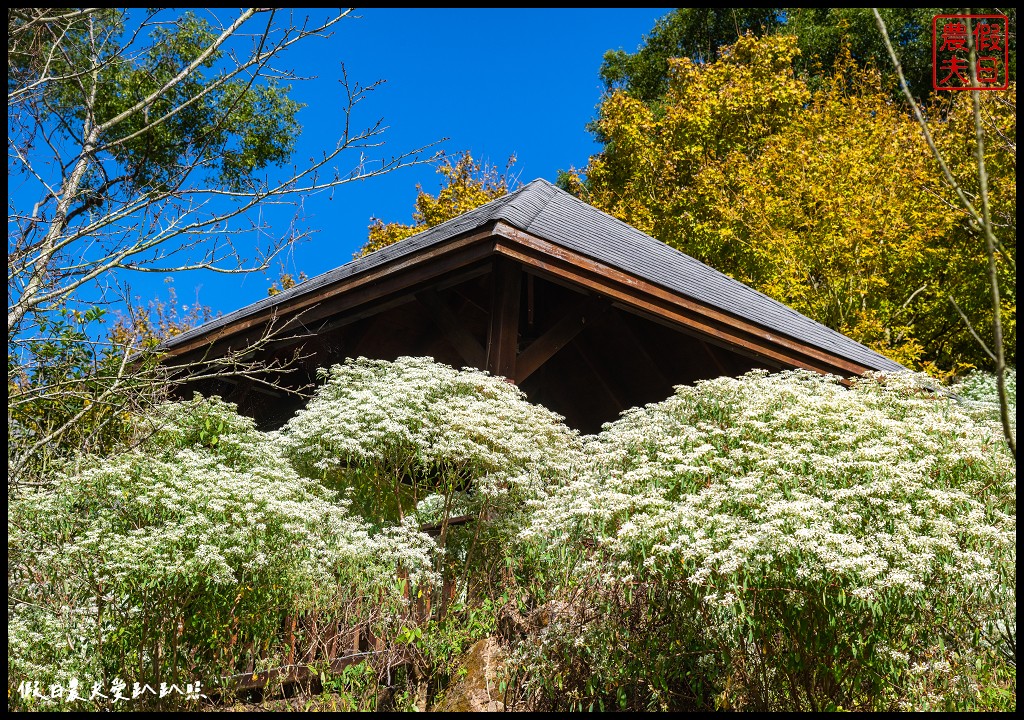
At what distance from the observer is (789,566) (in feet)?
14.0

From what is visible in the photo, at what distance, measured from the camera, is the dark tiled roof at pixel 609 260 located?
25.8 ft

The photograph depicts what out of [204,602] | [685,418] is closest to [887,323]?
[685,418]

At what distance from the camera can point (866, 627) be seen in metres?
4.48

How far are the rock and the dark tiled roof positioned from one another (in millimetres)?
3362

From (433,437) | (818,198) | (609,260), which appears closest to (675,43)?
(818,198)

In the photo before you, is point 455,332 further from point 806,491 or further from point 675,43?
point 675,43

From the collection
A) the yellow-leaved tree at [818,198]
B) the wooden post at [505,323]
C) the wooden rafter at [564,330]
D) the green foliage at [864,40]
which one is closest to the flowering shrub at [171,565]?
the wooden post at [505,323]

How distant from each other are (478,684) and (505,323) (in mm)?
3290

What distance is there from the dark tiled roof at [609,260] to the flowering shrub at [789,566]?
243cm

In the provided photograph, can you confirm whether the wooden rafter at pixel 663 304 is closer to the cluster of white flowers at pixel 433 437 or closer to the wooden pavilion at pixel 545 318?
the wooden pavilion at pixel 545 318

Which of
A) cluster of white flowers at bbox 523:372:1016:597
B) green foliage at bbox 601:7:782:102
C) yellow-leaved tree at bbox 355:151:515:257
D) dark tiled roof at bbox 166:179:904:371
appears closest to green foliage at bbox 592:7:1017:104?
green foliage at bbox 601:7:782:102

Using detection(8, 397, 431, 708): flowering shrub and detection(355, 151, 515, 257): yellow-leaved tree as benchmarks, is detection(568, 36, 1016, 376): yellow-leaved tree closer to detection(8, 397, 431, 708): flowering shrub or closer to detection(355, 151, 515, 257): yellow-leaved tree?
detection(355, 151, 515, 257): yellow-leaved tree

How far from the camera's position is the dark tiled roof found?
7879mm

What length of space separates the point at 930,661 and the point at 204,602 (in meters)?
4.17
